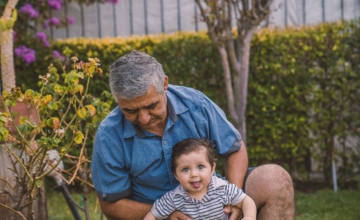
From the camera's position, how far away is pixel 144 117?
3158 mm

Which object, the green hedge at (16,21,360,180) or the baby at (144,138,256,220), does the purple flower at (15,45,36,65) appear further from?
the baby at (144,138,256,220)

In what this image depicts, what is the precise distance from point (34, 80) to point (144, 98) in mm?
3658

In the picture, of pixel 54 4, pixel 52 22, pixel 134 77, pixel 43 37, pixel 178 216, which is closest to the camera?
pixel 134 77

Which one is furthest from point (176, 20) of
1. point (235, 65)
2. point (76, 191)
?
point (76, 191)

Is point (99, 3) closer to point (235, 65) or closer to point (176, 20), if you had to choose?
point (176, 20)

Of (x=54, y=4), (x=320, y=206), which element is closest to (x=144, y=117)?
(x=320, y=206)

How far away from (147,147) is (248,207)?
0.61 m

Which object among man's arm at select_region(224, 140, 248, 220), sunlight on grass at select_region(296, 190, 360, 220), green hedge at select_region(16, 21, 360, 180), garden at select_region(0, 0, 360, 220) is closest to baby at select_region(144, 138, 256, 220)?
man's arm at select_region(224, 140, 248, 220)

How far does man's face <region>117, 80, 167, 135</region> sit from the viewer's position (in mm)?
3107

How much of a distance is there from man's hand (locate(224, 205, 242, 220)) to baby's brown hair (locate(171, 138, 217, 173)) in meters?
0.24

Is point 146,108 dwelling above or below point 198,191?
above

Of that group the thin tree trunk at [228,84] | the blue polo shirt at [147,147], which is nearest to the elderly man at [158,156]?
the blue polo shirt at [147,147]

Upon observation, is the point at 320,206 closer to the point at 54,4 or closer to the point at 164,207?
the point at 164,207

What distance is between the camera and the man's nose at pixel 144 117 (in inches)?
124
